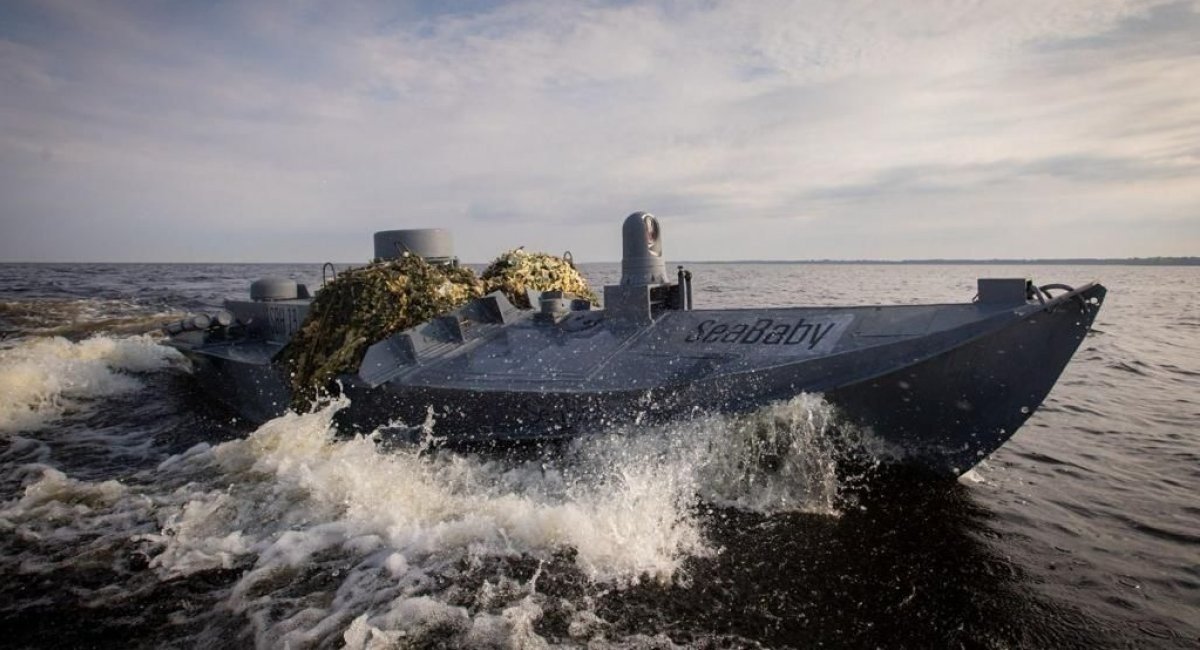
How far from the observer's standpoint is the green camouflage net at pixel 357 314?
8172mm

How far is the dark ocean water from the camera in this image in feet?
13.5

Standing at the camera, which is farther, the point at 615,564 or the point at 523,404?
the point at 523,404

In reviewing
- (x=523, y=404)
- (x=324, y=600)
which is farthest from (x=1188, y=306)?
(x=324, y=600)

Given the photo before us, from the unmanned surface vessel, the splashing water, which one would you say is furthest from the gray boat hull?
the splashing water

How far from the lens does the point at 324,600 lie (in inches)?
177

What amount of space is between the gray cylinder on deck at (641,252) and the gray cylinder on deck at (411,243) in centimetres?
456

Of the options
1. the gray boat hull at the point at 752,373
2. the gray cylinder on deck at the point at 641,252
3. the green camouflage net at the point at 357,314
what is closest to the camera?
the gray boat hull at the point at 752,373

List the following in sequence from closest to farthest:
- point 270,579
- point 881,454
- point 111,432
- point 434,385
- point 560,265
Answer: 1. point 270,579
2. point 881,454
3. point 434,385
4. point 111,432
5. point 560,265

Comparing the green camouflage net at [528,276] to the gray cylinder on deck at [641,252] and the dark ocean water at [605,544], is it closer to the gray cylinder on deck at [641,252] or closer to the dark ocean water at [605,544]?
the gray cylinder on deck at [641,252]

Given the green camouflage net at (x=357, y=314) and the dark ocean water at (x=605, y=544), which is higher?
the green camouflage net at (x=357, y=314)

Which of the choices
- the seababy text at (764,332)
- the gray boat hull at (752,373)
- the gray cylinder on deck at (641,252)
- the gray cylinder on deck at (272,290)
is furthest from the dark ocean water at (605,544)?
the gray cylinder on deck at (272,290)

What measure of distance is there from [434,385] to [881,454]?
475 cm

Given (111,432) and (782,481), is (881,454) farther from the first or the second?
(111,432)

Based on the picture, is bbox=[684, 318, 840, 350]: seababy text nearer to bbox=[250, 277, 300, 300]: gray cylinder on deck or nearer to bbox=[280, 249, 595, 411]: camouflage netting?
bbox=[280, 249, 595, 411]: camouflage netting
